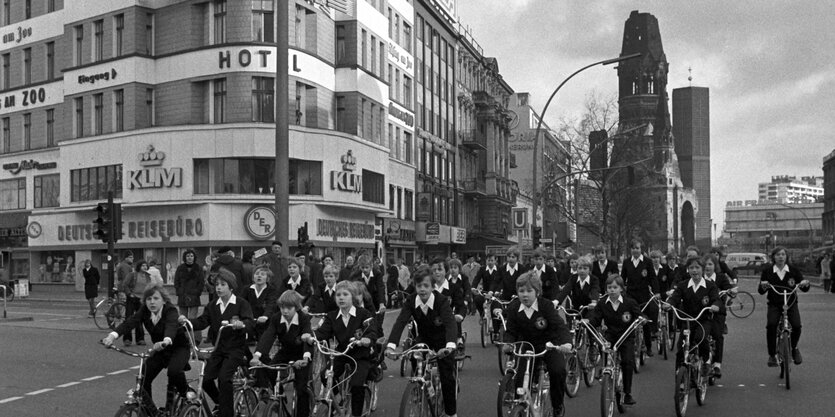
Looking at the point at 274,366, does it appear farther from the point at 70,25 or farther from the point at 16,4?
the point at 16,4

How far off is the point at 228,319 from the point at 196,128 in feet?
104

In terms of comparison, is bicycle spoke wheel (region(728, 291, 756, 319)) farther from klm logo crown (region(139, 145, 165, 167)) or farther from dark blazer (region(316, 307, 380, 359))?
klm logo crown (region(139, 145, 165, 167))

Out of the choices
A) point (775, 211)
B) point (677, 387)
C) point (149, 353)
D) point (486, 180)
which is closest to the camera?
point (149, 353)

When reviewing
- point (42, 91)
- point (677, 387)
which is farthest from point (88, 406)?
point (42, 91)

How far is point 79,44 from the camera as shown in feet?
146

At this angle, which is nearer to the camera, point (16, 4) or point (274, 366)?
point (274, 366)

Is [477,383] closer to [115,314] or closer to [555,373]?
[555,373]

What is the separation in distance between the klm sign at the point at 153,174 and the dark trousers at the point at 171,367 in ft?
105

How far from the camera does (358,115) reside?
145ft

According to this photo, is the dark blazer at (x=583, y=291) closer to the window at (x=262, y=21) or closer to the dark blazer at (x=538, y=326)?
the dark blazer at (x=538, y=326)

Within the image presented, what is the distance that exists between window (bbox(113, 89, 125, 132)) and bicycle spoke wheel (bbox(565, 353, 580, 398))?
33723mm

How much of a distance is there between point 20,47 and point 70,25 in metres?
6.30

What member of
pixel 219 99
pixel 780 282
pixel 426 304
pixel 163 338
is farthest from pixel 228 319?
pixel 219 99

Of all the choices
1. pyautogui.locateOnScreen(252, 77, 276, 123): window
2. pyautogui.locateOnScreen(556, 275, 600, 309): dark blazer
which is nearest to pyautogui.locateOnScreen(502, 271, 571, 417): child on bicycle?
pyautogui.locateOnScreen(556, 275, 600, 309): dark blazer
